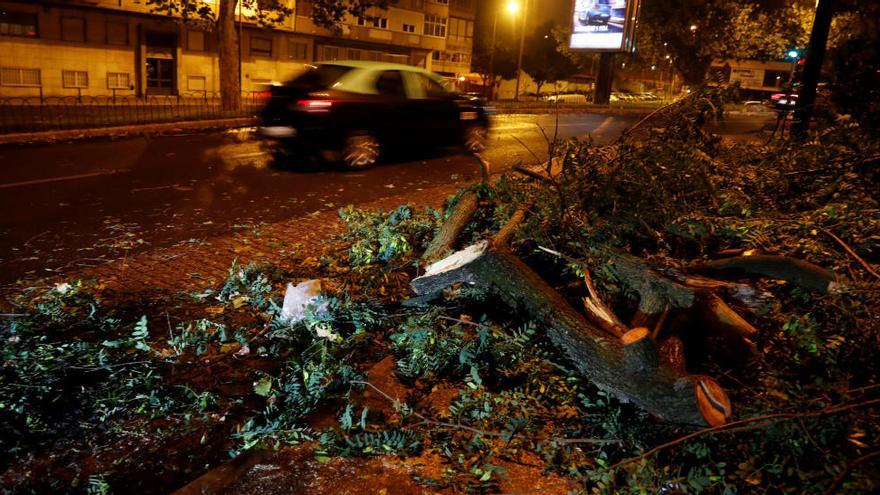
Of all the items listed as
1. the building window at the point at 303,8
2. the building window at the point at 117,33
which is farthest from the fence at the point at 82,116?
the building window at the point at 303,8

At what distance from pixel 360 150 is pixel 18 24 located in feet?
69.1

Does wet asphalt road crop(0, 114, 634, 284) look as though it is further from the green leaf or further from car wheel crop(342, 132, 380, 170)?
the green leaf

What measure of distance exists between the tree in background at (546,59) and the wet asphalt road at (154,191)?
3933cm

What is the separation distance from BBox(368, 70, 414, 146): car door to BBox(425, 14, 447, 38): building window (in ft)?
119

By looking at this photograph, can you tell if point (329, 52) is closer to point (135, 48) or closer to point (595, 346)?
point (135, 48)

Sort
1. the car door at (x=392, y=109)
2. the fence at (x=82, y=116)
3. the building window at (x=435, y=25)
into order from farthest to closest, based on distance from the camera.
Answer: the building window at (x=435, y=25) < the fence at (x=82, y=116) < the car door at (x=392, y=109)

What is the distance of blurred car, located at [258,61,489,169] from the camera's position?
932 cm

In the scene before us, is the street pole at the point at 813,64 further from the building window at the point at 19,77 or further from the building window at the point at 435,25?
the building window at the point at 435,25

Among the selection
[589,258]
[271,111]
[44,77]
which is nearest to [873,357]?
[589,258]

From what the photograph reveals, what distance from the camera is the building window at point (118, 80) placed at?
25.6 meters

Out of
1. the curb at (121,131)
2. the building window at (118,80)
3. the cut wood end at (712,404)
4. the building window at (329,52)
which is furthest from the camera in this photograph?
the building window at (329,52)

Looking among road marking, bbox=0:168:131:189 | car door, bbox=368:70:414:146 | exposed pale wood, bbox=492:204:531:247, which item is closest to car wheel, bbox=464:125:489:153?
car door, bbox=368:70:414:146

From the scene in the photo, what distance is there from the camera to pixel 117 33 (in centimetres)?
2553

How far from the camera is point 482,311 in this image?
161 inches
